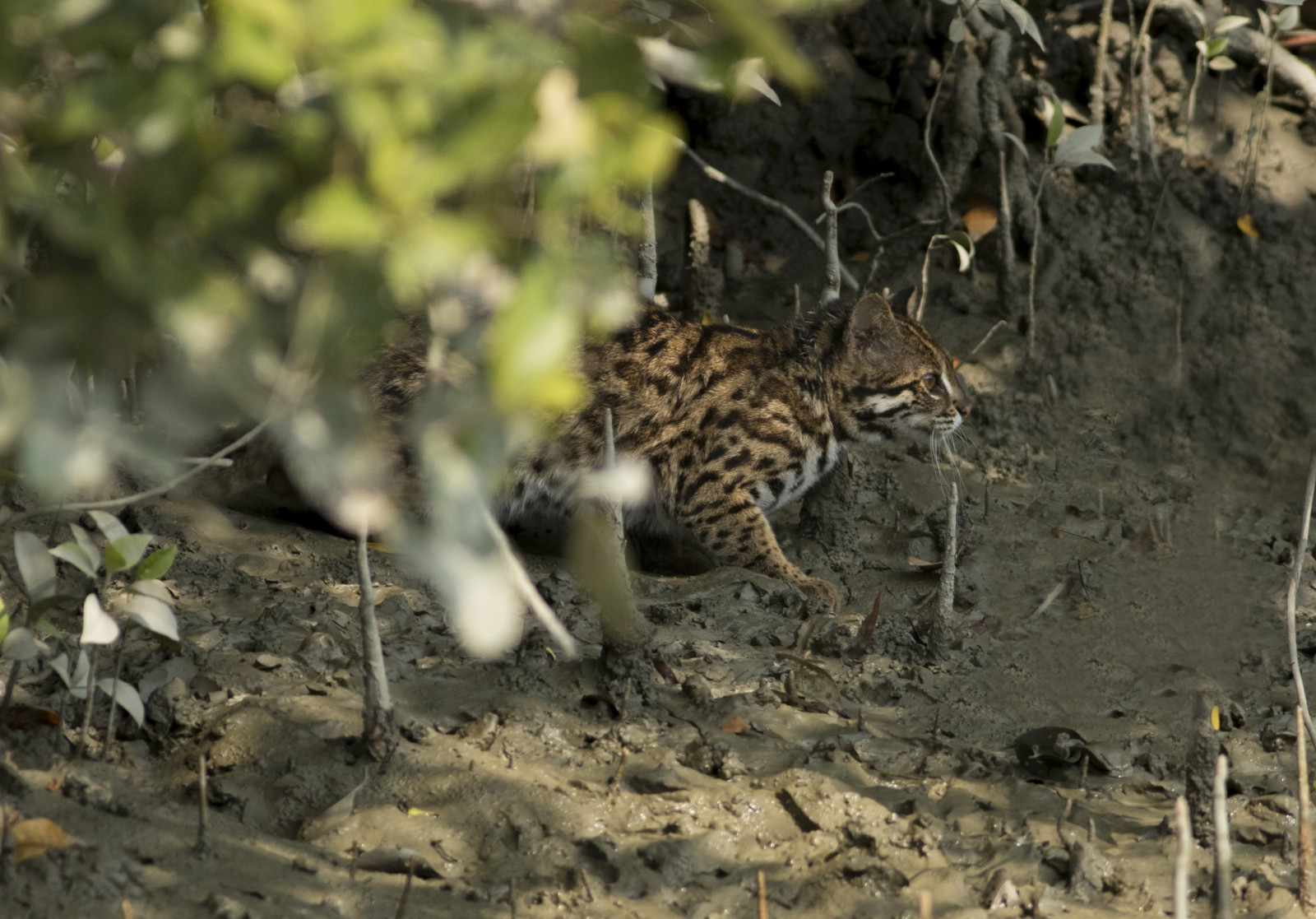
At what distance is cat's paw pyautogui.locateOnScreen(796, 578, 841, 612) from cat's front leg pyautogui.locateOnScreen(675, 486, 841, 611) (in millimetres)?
184

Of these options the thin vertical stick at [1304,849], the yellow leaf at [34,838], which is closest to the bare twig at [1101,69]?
the thin vertical stick at [1304,849]

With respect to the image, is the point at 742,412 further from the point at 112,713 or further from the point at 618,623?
the point at 112,713

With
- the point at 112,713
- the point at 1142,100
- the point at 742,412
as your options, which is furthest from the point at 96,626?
the point at 1142,100

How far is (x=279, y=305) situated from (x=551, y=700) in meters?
2.14

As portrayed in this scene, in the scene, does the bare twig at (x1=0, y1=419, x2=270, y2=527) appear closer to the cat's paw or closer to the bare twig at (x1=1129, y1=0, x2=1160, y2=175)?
the cat's paw

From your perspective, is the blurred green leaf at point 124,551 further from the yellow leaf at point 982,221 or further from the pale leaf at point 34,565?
the yellow leaf at point 982,221

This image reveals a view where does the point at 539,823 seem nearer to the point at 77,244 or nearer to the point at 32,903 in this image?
the point at 32,903

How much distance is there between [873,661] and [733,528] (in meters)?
1.24

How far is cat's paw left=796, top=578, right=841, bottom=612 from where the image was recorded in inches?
187

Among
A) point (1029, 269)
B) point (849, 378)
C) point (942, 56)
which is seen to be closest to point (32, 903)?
point (849, 378)

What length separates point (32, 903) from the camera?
8.32ft

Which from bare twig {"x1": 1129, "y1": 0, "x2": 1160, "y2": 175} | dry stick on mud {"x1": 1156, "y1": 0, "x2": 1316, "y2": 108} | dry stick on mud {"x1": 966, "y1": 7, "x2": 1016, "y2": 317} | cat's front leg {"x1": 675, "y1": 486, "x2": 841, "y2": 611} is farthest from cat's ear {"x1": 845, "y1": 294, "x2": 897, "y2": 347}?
dry stick on mud {"x1": 1156, "y1": 0, "x2": 1316, "y2": 108}

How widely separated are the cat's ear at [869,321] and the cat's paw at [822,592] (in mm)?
1153

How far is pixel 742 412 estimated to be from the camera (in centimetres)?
541
